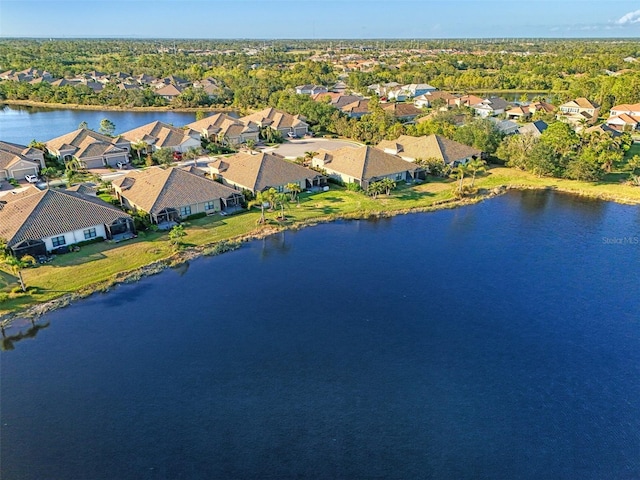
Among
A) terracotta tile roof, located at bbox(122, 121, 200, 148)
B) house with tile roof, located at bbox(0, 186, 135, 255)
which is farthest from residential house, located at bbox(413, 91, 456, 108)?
house with tile roof, located at bbox(0, 186, 135, 255)

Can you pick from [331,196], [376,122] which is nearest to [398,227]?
[331,196]

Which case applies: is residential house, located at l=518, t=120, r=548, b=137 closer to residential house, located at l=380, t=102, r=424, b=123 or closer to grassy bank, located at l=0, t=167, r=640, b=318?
grassy bank, located at l=0, t=167, r=640, b=318

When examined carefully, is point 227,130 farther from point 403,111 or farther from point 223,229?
point 403,111

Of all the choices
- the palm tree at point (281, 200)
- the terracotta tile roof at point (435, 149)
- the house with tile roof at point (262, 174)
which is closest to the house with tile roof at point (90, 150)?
the house with tile roof at point (262, 174)

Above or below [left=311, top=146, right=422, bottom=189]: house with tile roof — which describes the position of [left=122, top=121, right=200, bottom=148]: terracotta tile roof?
above

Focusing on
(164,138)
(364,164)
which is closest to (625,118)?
(364,164)

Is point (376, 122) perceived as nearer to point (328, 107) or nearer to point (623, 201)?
point (328, 107)

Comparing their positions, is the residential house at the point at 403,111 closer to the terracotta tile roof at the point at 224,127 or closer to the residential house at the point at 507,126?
the residential house at the point at 507,126
